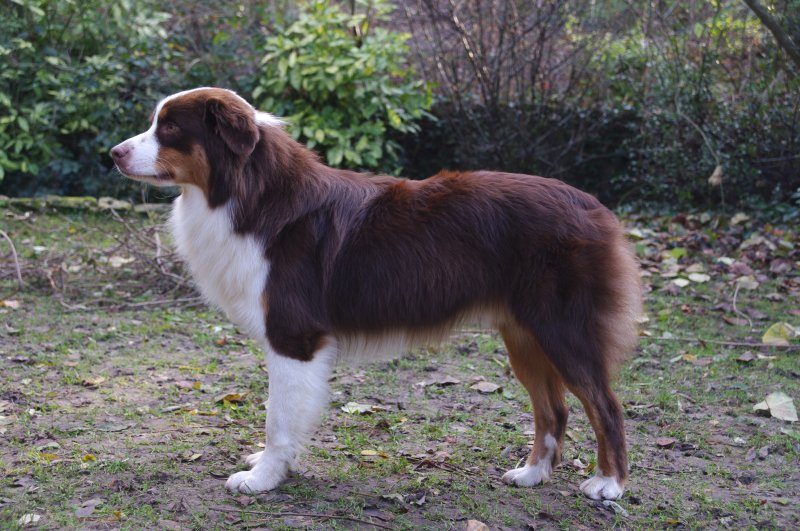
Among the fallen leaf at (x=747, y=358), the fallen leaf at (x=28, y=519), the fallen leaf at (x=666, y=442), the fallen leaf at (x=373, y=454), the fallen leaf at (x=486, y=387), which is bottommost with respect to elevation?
the fallen leaf at (x=486, y=387)

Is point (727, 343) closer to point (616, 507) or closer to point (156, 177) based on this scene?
point (616, 507)

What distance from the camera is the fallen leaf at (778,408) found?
4715 mm

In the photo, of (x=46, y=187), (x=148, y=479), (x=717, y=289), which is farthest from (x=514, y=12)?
(x=148, y=479)

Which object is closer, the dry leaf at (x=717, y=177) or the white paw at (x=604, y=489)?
the white paw at (x=604, y=489)

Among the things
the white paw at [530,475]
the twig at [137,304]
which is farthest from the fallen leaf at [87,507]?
the twig at [137,304]

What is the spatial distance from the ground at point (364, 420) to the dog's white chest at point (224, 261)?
80cm

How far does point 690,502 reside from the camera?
3.78m

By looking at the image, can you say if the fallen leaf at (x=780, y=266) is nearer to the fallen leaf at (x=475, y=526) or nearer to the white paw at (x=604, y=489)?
the white paw at (x=604, y=489)

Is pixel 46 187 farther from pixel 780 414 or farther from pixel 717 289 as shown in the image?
pixel 780 414

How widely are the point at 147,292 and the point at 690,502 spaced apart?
4.88m

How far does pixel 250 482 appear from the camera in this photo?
147 inches

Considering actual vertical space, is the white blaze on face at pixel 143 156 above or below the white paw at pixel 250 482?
above

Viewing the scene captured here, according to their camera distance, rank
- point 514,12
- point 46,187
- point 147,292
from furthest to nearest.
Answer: point 46,187, point 514,12, point 147,292

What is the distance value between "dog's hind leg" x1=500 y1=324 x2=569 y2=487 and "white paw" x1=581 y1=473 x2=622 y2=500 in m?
0.28
